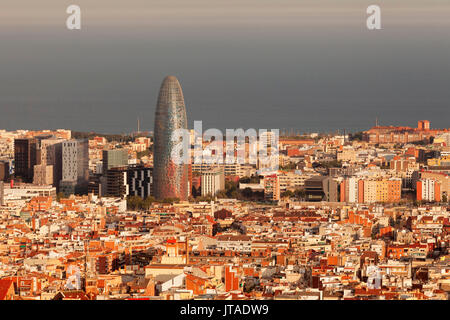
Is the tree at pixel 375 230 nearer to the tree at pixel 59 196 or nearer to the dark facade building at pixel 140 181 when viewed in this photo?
the dark facade building at pixel 140 181

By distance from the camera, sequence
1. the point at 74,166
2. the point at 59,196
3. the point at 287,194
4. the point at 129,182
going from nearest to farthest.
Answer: the point at 59,196, the point at 287,194, the point at 129,182, the point at 74,166

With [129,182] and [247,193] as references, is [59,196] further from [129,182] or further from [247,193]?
[247,193]

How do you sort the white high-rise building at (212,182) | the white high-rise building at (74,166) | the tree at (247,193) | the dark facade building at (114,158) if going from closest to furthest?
1. the tree at (247,193)
2. the white high-rise building at (212,182)
3. the white high-rise building at (74,166)
4. the dark facade building at (114,158)

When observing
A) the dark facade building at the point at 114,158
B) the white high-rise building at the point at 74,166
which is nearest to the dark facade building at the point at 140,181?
the dark facade building at the point at 114,158

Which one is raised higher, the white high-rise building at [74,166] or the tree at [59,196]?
the white high-rise building at [74,166]

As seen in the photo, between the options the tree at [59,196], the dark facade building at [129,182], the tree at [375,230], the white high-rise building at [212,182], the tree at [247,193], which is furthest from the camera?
the white high-rise building at [212,182]

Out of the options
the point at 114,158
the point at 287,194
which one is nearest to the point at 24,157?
the point at 114,158
